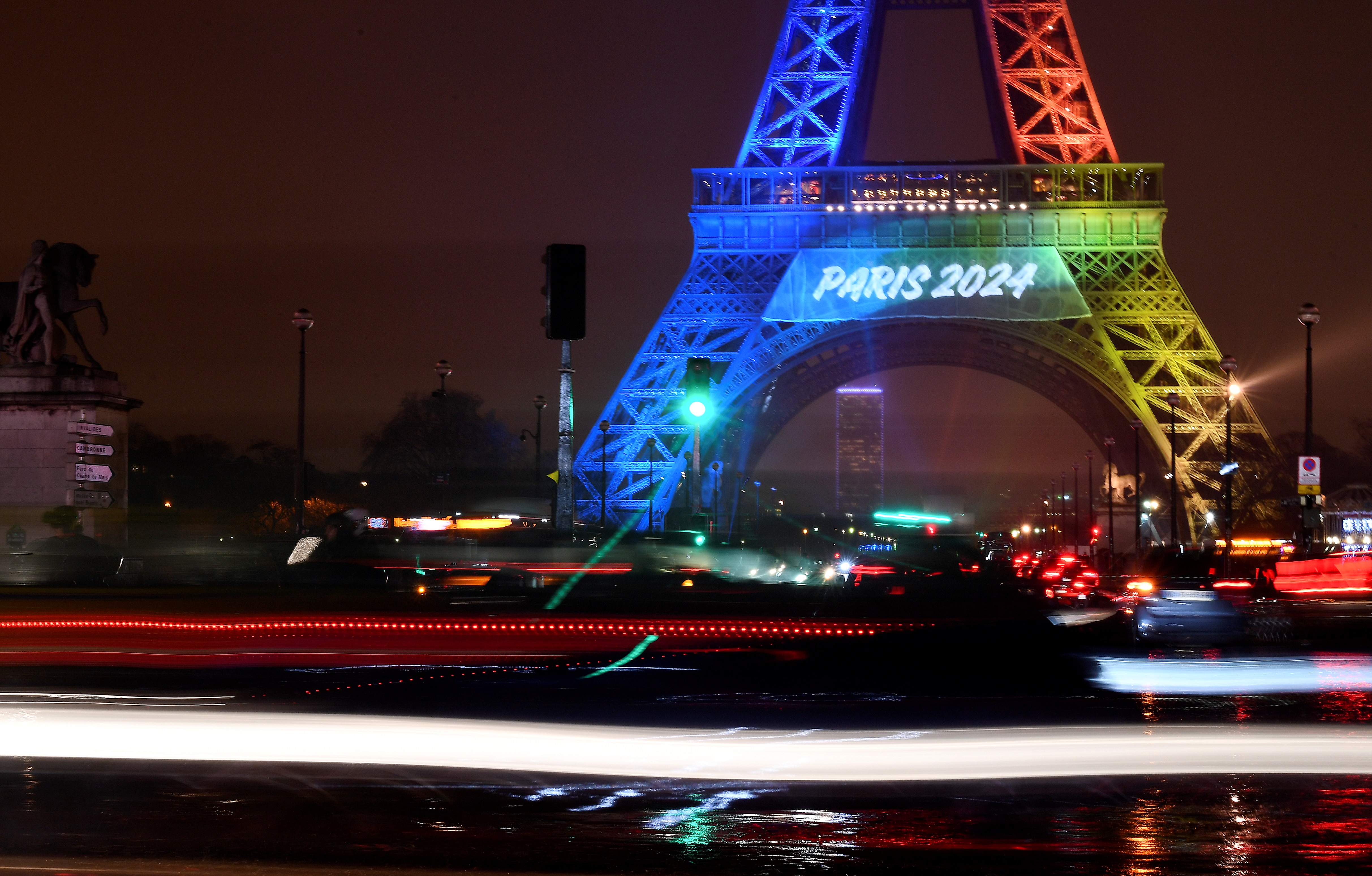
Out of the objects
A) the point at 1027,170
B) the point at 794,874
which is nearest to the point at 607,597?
the point at 794,874

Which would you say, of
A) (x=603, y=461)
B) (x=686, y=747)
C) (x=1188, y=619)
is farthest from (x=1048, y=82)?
(x=686, y=747)

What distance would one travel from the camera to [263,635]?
53.1 ft

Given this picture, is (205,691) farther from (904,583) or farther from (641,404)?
(641,404)

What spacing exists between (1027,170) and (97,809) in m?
59.1

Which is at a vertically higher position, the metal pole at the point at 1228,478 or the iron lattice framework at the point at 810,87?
the iron lattice framework at the point at 810,87

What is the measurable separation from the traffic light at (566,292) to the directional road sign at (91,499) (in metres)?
21.4

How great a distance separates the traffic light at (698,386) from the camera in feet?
82.4

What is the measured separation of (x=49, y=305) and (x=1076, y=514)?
84945mm

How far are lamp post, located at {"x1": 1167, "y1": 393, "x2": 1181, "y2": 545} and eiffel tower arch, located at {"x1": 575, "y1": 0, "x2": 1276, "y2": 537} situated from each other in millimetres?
932

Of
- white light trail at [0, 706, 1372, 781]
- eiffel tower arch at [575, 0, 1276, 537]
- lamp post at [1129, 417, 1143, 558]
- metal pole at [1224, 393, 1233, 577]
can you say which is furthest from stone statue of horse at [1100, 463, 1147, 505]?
white light trail at [0, 706, 1372, 781]

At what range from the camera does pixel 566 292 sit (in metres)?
11.0

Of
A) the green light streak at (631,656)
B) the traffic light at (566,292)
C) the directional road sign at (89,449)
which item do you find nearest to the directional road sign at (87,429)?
the directional road sign at (89,449)

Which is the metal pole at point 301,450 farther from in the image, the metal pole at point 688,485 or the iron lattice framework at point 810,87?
the iron lattice framework at point 810,87

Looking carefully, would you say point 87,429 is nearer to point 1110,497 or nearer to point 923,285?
point 923,285
